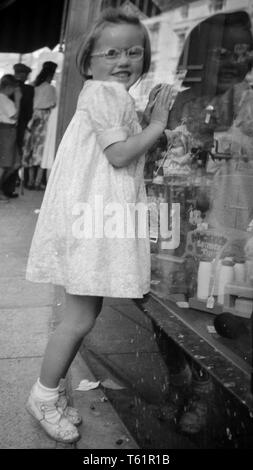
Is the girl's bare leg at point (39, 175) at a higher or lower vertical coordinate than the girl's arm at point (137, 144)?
lower

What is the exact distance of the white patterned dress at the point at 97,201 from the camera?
2.07 meters

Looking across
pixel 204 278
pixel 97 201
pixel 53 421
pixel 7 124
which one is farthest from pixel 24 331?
pixel 7 124

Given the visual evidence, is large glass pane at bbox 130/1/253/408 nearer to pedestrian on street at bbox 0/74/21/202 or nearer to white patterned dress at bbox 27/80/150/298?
white patterned dress at bbox 27/80/150/298

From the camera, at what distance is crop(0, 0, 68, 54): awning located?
927cm

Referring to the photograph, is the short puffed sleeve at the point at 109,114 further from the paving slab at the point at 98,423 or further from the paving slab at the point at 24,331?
the paving slab at the point at 24,331

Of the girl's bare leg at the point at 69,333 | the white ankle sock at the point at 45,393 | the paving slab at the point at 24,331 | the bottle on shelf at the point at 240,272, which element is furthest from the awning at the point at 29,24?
the white ankle sock at the point at 45,393

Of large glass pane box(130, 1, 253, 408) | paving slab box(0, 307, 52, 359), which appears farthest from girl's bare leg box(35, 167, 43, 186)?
large glass pane box(130, 1, 253, 408)

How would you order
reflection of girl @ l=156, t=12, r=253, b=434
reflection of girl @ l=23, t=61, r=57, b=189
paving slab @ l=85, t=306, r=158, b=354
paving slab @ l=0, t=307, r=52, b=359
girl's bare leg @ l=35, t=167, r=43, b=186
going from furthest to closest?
girl's bare leg @ l=35, t=167, r=43, b=186, reflection of girl @ l=23, t=61, r=57, b=189, paving slab @ l=0, t=307, r=52, b=359, paving slab @ l=85, t=306, r=158, b=354, reflection of girl @ l=156, t=12, r=253, b=434

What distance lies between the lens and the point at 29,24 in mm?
9914

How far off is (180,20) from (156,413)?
2.32m

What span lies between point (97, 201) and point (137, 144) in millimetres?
260

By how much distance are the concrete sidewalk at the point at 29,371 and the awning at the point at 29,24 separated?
563cm

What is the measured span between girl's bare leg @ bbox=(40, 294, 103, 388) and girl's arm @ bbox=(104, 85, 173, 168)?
1.82 ft

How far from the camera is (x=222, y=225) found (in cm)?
273
